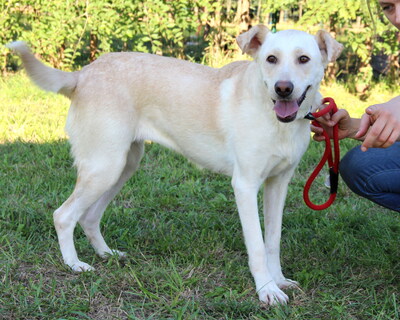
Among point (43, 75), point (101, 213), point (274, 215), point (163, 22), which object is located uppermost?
point (43, 75)

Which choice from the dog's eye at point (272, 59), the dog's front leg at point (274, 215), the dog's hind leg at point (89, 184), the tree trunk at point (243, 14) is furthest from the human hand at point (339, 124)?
the tree trunk at point (243, 14)

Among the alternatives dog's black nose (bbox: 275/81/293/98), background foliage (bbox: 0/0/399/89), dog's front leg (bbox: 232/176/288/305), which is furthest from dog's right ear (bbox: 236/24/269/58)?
background foliage (bbox: 0/0/399/89)

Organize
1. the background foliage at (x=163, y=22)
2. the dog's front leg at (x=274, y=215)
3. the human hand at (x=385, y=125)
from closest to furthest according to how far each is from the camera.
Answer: the human hand at (x=385, y=125) → the dog's front leg at (x=274, y=215) → the background foliage at (x=163, y=22)

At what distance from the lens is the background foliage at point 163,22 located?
244 inches

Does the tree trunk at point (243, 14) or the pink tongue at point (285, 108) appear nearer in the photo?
the pink tongue at point (285, 108)

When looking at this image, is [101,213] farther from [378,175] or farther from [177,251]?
[378,175]

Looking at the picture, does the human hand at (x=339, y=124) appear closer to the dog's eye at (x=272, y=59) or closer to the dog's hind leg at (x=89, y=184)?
the dog's eye at (x=272, y=59)

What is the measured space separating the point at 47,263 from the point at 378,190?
5.60ft

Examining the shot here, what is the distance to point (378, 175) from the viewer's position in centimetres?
270

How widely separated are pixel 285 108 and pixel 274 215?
0.69 m

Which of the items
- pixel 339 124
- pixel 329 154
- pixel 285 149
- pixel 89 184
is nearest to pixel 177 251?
pixel 89 184

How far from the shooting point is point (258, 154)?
8.82 feet

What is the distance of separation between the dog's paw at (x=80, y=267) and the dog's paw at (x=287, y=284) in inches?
37.2

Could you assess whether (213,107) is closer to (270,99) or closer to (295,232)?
(270,99)
